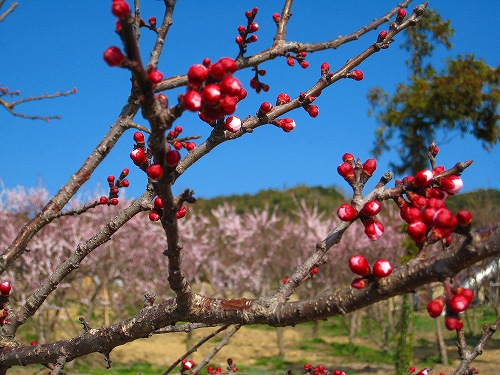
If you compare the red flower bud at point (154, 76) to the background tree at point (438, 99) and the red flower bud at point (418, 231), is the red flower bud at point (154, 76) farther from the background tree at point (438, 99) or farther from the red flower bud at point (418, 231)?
the background tree at point (438, 99)

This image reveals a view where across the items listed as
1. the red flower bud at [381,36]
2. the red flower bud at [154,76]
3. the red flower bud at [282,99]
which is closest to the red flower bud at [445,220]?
the red flower bud at [154,76]

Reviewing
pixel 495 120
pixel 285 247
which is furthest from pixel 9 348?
pixel 285 247

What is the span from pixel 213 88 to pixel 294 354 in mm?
14383

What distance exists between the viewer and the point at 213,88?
0.94 m

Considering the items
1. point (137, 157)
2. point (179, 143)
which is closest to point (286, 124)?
point (179, 143)

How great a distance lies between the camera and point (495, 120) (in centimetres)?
1210

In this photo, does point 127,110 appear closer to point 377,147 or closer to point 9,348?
point 9,348

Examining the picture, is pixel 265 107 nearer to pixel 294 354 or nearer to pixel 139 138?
pixel 139 138

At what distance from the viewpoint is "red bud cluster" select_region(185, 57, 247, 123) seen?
918 mm

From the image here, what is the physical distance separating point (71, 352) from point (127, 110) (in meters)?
0.98

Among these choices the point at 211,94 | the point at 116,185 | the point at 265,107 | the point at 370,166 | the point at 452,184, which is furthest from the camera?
the point at 116,185

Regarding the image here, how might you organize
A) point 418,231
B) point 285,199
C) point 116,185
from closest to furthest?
point 418,231 → point 116,185 → point 285,199

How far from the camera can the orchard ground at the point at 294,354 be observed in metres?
11.5

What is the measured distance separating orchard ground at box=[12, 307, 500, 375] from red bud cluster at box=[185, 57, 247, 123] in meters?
10.1
